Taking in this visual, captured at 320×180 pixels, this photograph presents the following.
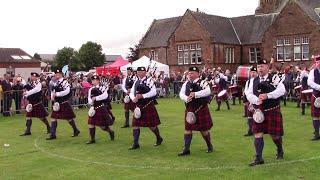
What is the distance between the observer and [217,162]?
9.12 m

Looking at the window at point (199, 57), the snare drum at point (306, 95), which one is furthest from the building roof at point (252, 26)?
the snare drum at point (306, 95)

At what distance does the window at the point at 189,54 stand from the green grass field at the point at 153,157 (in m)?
33.3

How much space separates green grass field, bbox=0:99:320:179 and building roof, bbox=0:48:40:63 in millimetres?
54438

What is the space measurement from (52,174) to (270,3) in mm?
48832

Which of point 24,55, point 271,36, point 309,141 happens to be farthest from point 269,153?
point 24,55

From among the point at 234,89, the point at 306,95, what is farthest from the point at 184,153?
the point at 234,89

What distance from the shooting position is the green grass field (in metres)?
8.28

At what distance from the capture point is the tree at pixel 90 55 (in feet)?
262

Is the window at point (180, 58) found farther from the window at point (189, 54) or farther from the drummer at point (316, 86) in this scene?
the drummer at point (316, 86)

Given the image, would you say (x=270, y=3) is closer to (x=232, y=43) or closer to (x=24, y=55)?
(x=232, y=43)

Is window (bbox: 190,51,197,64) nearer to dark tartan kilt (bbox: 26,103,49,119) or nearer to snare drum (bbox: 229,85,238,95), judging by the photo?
snare drum (bbox: 229,85,238,95)

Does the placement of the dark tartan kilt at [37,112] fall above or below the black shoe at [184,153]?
above

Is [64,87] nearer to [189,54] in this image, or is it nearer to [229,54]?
[189,54]

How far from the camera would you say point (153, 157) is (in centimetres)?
994
